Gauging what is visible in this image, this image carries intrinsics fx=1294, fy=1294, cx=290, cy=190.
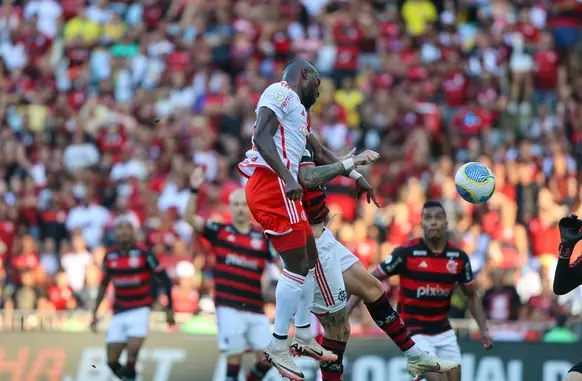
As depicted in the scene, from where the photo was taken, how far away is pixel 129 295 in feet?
52.1

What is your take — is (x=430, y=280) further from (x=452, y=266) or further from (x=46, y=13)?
(x=46, y=13)

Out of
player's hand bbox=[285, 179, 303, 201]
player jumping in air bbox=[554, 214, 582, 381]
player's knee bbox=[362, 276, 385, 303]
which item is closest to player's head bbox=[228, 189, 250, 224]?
player's knee bbox=[362, 276, 385, 303]

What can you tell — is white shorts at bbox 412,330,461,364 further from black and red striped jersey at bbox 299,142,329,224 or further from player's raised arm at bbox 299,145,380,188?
player's raised arm at bbox 299,145,380,188

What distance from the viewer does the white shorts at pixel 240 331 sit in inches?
597

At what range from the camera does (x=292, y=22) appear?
25062 millimetres

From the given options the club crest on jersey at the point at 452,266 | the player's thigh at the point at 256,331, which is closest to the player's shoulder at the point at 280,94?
the club crest on jersey at the point at 452,266

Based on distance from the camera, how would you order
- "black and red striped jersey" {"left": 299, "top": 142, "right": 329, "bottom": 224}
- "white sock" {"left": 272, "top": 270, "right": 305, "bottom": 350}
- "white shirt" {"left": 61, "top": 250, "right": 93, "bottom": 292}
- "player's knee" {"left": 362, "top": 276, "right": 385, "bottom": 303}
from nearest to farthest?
"white sock" {"left": 272, "top": 270, "right": 305, "bottom": 350}
"black and red striped jersey" {"left": 299, "top": 142, "right": 329, "bottom": 224}
"player's knee" {"left": 362, "top": 276, "right": 385, "bottom": 303}
"white shirt" {"left": 61, "top": 250, "right": 93, "bottom": 292}

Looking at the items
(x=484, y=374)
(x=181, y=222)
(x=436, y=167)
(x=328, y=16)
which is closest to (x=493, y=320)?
(x=484, y=374)

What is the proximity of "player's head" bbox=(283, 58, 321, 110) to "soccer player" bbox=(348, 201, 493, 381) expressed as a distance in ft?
8.36

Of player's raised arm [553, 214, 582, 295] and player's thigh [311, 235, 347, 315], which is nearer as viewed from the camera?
player's raised arm [553, 214, 582, 295]

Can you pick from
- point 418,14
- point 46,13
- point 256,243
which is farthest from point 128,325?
point 46,13

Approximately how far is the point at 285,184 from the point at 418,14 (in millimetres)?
15529

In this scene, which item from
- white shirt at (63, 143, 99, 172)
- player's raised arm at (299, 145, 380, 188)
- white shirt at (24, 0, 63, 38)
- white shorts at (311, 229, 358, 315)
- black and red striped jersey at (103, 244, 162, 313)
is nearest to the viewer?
player's raised arm at (299, 145, 380, 188)

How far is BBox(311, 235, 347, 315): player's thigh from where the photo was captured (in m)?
11.1
